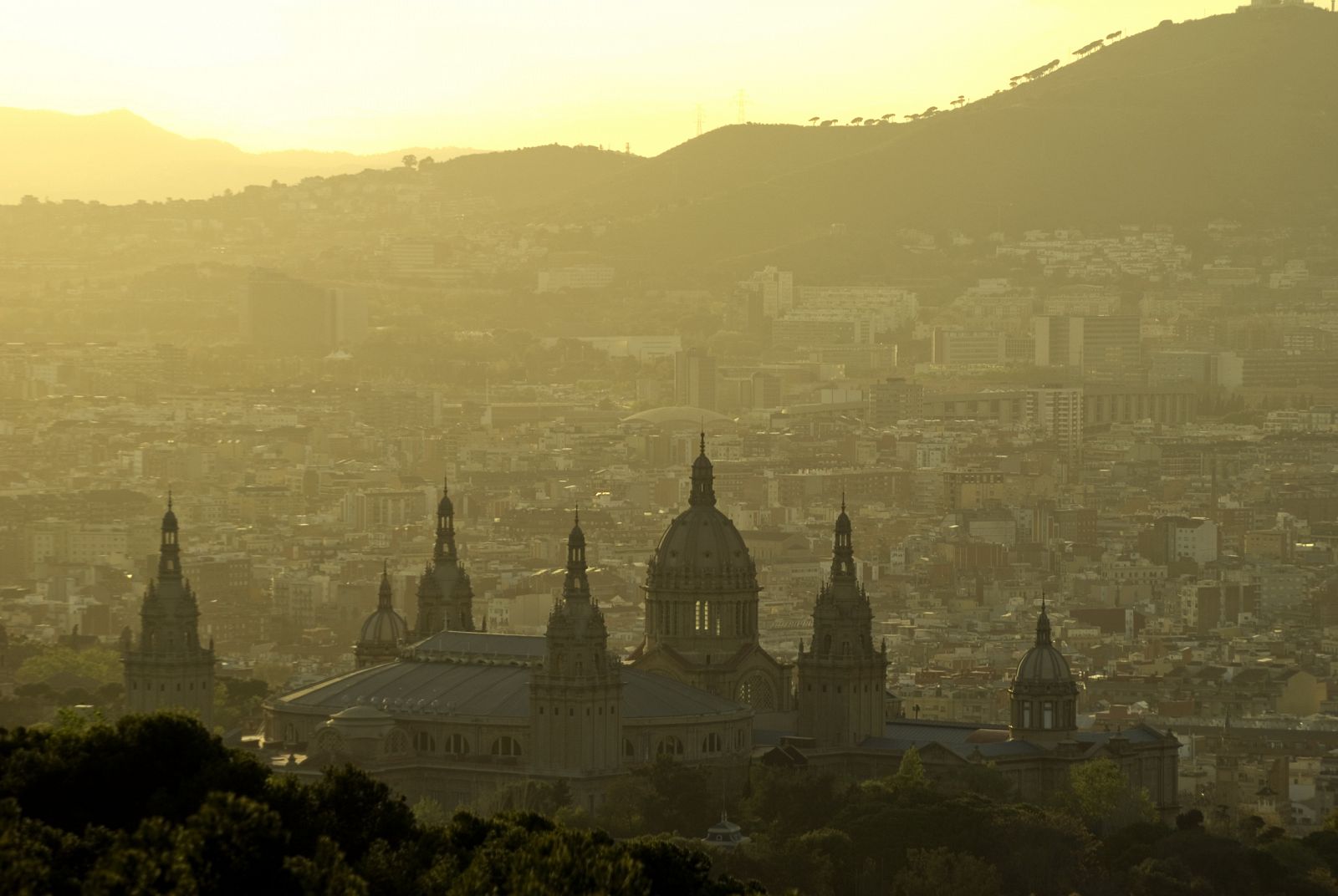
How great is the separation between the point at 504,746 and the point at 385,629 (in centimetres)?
1160

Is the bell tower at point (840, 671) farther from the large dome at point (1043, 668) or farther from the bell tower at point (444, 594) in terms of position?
the bell tower at point (444, 594)

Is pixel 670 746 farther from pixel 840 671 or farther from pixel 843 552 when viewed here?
pixel 843 552

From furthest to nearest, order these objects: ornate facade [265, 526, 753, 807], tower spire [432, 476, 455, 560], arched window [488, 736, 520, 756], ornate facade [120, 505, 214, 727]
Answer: tower spire [432, 476, 455, 560], ornate facade [120, 505, 214, 727], arched window [488, 736, 520, 756], ornate facade [265, 526, 753, 807]

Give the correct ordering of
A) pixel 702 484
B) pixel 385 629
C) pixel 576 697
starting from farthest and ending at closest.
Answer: pixel 385 629 < pixel 702 484 < pixel 576 697

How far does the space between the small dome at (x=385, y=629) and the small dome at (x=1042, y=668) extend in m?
14.2

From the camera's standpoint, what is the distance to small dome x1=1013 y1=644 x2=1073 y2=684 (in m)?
87.1

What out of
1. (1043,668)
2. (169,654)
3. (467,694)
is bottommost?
(467,694)

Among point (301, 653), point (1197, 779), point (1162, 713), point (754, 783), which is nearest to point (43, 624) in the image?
point (301, 653)

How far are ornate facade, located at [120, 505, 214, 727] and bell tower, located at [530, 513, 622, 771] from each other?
31.5 ft

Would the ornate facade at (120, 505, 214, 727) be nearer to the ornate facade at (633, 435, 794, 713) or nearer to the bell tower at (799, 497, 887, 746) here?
A: the ornate facade at (633, 435, 794, 713)

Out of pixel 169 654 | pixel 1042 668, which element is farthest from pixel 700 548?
pixel 169 654

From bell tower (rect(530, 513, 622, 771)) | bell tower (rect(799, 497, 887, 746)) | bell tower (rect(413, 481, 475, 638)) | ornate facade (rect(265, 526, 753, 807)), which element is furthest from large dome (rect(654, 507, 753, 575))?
bell tower (rect(530, 513, 622, 771))

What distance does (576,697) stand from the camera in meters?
79.0

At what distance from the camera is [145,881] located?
3844 centimetres
